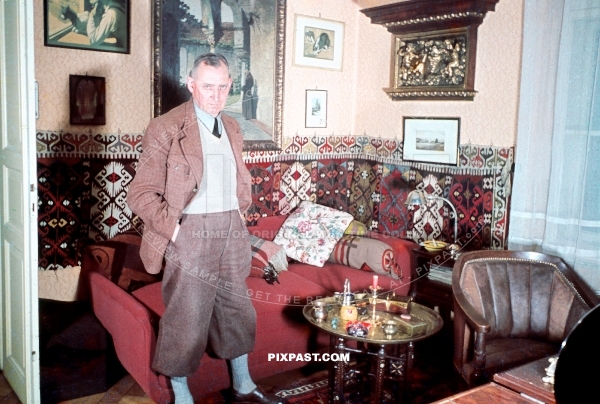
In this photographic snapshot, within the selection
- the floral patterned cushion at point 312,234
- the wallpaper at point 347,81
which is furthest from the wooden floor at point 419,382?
the wallpaper at point 347,81

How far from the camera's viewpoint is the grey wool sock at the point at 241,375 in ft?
10.5

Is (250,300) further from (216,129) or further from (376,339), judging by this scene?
(216,129)

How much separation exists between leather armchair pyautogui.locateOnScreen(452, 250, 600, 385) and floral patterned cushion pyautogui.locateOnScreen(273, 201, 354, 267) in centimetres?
132

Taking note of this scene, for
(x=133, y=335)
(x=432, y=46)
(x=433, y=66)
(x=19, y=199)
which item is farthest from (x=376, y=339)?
(x=432, y=46)

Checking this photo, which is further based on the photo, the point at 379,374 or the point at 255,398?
the point at 255,398

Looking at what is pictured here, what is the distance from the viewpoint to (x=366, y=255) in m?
4.22

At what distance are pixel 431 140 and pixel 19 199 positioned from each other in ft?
9.10

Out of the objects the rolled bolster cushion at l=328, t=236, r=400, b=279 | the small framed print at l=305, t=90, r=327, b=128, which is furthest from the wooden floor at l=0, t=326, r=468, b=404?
the small framed print at l=305, t=90, r=327, b=128

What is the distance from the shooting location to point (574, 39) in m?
3.26

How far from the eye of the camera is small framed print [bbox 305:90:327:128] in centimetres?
475

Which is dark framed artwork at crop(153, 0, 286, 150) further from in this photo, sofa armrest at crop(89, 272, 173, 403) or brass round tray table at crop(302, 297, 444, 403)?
brass round tray table at crop(302, 297, 444, 403)

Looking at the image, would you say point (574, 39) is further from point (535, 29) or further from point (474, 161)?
point (474, 161)

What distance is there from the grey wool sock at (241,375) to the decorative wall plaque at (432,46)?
2.31 meters

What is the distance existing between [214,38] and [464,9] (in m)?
1.70
